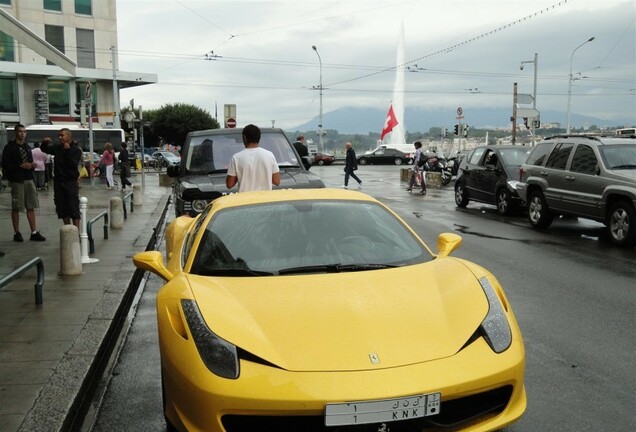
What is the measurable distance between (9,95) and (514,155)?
47368mm

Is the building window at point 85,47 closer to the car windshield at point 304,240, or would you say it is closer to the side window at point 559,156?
the side window at point 559,156

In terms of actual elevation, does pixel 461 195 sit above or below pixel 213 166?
below

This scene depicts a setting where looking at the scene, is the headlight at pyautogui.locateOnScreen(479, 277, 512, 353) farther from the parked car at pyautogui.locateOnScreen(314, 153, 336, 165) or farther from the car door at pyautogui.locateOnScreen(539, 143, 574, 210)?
the parked car at pyautogui.locateOnScreen(314, 153, 336, 165)

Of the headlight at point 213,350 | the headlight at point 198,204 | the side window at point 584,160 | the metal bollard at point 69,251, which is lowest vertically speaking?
the metal bollard at point 69,251

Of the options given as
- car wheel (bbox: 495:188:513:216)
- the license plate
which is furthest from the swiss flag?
the license plate

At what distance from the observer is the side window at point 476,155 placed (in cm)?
1705

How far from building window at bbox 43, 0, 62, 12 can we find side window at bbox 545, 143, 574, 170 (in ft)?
174

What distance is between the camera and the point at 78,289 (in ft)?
23.5

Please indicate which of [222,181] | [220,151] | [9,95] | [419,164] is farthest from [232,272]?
[9,95]

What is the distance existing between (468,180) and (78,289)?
12392mm

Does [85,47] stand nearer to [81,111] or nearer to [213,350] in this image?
[81,111]

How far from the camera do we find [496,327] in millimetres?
3303

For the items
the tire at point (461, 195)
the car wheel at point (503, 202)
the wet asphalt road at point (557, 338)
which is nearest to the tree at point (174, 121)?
the tire at point (461, 195)

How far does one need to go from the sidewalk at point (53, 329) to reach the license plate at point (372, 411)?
1716 mm
